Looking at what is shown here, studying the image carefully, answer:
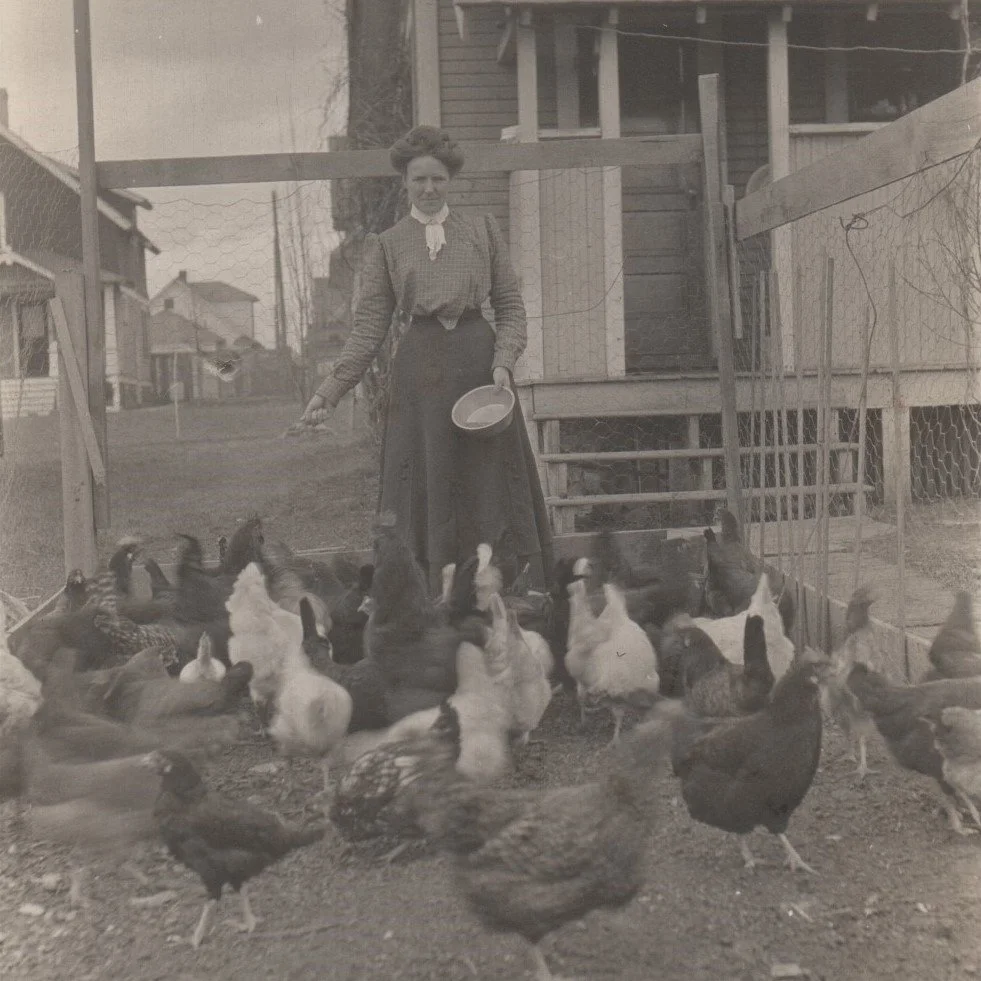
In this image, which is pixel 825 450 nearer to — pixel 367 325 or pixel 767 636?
pixel 767 636

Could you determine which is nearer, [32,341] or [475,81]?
[32,341]

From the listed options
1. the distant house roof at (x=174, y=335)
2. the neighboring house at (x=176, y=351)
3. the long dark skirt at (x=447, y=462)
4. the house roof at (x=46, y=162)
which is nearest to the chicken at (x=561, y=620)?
the long dark skirt at (x=447, y=462)

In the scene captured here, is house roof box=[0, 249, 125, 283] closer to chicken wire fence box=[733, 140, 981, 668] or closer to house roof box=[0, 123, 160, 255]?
house roof box=[0, 123, 160, 255]

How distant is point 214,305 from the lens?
1023 centimetres

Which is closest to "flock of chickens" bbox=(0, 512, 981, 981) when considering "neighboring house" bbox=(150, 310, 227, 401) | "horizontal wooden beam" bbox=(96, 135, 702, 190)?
"horizontal wooden beam" bbox=(96, 135, 702, 190)

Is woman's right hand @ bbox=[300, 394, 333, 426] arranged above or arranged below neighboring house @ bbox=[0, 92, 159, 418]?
below

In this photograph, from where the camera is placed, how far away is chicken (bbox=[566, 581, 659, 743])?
162 inches

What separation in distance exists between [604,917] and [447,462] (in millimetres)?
2227

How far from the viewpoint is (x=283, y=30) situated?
11188 mm

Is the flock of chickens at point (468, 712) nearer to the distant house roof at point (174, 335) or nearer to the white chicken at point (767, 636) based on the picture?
the white chicken at point (767, 636)

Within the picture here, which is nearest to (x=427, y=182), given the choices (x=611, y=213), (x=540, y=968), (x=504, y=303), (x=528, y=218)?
(x=504, y=303)

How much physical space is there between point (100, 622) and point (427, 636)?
1.49 m

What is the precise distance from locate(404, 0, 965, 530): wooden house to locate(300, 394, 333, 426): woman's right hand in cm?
284

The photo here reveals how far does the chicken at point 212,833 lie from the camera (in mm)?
2855
